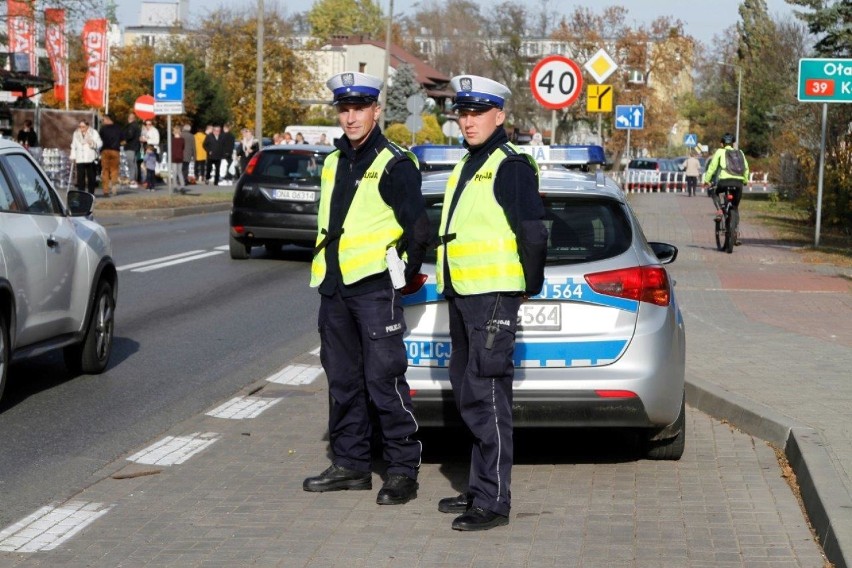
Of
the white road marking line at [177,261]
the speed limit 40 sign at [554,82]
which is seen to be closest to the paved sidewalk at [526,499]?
the speed limit 40 sign at [554,82]

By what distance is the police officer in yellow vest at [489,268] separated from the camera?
6043 millimetres

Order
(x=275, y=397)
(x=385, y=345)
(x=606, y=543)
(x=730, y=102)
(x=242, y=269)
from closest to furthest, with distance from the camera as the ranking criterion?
1. (x=606, y=543)
2. (x=385, y=345)
3. (x=275, y=397)
4. (x=242, y=269)
5. (x=730, y=102)

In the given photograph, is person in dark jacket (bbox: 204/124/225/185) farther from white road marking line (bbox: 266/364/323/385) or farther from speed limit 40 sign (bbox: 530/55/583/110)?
white road marking line (bbox: 266/364/323/385)

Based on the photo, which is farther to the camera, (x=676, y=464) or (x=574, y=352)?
(x=676, y=464)

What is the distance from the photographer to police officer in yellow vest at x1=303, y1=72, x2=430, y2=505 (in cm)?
651

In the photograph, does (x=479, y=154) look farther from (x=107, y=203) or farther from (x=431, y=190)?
(x=107, y=203)

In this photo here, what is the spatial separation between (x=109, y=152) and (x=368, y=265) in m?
28.2

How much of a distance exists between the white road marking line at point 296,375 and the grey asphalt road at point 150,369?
14 centimetres

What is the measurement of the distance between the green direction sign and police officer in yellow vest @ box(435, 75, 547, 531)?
16.7 metres

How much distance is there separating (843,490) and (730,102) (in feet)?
295

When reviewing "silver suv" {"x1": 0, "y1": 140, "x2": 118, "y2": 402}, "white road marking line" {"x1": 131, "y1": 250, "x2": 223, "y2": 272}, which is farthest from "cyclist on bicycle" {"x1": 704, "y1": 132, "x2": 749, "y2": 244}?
"silver suv" {"x1": 0, "y1": 140, "x2": 118, "y2": 402}

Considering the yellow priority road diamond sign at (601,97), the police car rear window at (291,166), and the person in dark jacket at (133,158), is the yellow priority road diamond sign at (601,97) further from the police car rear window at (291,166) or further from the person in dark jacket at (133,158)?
the person in dark jacket at (133,158)

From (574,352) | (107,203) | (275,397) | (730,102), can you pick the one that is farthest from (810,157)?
(730,102)

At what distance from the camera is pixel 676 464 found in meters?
7.61
